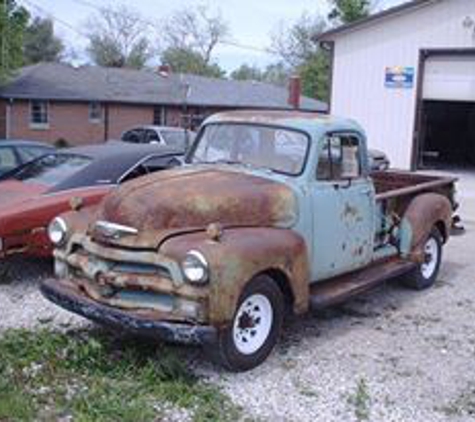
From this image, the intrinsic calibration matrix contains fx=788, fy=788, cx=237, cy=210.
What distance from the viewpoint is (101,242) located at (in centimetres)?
631

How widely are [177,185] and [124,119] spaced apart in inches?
1272

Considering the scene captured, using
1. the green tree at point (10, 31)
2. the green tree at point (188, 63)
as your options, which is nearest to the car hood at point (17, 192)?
the green tree at point (10, 31)

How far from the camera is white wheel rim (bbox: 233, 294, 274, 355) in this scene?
20.2 feet

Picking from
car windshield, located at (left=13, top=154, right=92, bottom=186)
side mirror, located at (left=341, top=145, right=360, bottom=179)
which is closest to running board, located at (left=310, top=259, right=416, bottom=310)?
side mirror, located at (left=341, top=145, right=360, bottom=179)

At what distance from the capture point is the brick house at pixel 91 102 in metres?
36.2

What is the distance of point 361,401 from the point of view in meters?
5.71

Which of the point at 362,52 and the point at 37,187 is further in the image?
the point at 362,52

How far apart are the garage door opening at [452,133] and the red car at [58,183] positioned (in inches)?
877

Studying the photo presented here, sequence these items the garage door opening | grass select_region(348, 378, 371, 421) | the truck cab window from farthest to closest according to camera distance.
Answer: the garage door opening
the truck cab window
grass select_region(348, 378, 371, 421)

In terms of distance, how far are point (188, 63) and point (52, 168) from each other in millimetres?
63164

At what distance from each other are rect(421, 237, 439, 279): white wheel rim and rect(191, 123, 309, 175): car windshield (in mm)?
2817

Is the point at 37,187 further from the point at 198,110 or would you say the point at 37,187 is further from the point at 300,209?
the point at 198,110

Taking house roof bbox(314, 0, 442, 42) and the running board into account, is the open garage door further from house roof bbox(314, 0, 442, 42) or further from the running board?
the running board

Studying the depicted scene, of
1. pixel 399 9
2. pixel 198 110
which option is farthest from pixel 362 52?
pixel 198 110
